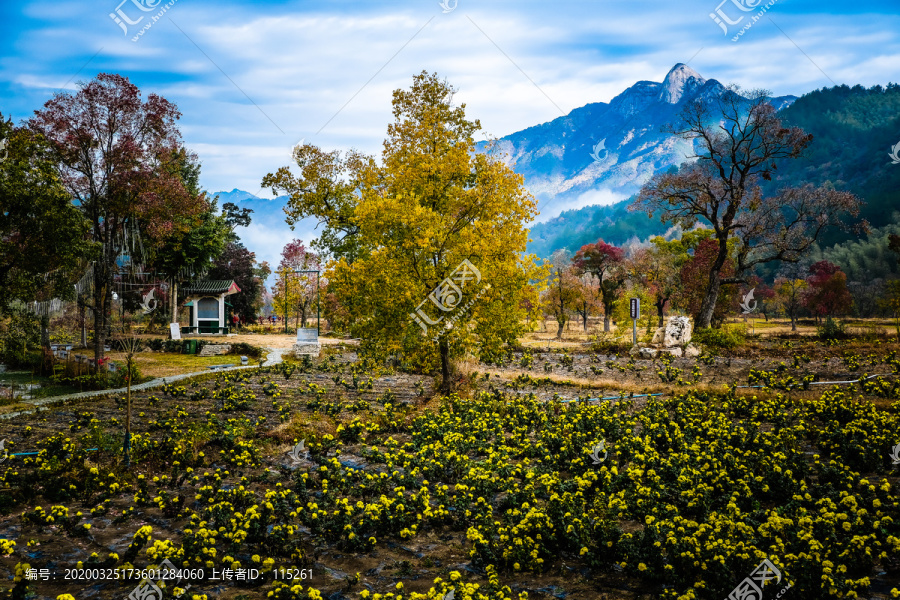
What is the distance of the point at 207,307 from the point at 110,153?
25.4 m

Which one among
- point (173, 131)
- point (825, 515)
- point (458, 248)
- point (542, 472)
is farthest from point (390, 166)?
point (825, 515)

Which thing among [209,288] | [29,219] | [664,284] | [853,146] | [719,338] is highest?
[853,146]

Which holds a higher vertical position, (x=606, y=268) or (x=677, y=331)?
(x=606, y=268)

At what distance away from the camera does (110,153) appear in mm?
20250

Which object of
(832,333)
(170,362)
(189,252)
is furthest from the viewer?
(189,252)

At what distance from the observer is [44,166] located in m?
17.4

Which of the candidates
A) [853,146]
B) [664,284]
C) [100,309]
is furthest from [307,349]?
[853,146]

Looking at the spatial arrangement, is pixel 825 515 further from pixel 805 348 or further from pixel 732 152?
pixel 732 152

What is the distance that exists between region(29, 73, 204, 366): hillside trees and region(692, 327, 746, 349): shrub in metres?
26.2

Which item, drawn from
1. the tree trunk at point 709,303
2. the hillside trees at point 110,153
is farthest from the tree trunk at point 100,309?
the tree trunk at point 709,303

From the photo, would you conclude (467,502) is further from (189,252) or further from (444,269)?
(189,252)

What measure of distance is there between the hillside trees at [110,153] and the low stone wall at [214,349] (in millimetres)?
8382

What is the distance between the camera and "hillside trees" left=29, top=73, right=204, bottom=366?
64.5 feet

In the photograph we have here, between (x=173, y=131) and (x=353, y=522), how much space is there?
20.4 metres
